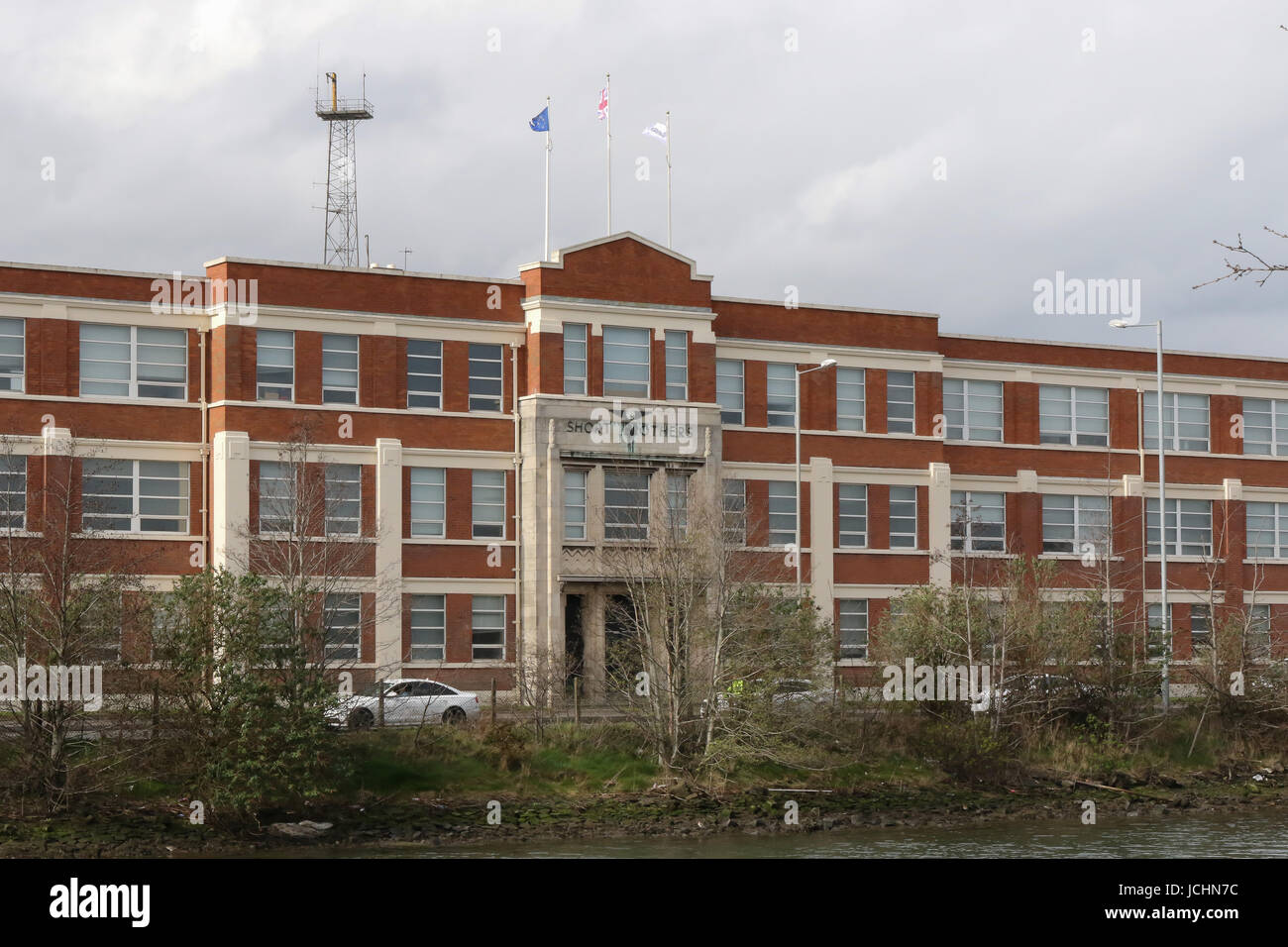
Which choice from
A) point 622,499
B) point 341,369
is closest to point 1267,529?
point 622,499

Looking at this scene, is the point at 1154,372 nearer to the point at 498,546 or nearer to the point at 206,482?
the point at 498,546

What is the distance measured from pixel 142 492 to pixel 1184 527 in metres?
37.1

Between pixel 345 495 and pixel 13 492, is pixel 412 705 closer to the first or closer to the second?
A: pixel 345 495

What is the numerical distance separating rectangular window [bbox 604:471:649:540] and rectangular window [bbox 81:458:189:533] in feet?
40.4

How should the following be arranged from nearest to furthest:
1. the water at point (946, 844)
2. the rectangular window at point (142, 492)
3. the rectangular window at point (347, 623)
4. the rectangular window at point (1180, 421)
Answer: the water at point (946, 844) → the rectangular window at point (347, 623) → the rectangular window at point (142, 492) → the rectangular window at point (1180, 421)

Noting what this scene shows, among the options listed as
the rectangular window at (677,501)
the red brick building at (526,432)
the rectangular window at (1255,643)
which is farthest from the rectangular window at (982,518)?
the rectangular window at (1255,643)

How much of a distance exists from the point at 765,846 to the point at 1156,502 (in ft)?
110

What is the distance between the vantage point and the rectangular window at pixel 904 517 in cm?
5794

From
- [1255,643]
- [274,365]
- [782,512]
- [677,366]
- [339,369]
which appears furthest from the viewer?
[782,512]

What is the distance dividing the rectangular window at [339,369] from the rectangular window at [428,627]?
20.7 feet

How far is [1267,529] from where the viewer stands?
64.2 meters

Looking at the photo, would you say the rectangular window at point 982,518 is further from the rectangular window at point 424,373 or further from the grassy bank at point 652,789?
the rectangular window at point 424,373

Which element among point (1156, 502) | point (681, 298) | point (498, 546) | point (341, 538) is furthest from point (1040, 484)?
point (341, 538)

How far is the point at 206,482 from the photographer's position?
49.1 metres
